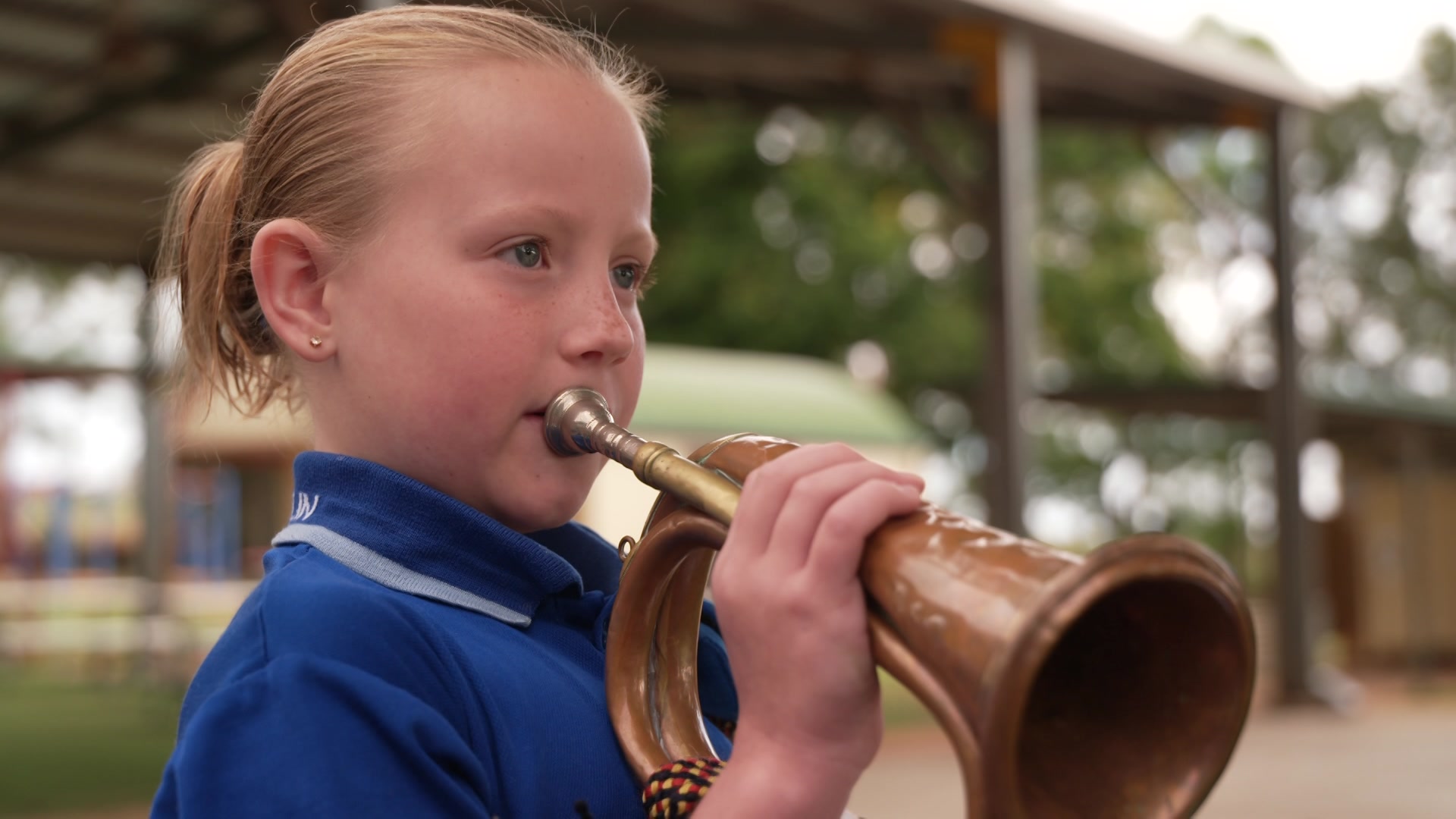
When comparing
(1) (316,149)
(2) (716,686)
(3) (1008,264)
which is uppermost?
(3) (1008,264)

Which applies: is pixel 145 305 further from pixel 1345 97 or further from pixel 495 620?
pixel 1345 97

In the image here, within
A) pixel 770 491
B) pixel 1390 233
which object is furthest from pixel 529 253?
pixel 1390 233

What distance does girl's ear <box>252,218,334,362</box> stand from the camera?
4.12 feet

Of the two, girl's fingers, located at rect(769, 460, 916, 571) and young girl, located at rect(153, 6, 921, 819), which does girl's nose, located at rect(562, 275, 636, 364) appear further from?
girl's fingers, located at rect(769, 460, 916, 571)

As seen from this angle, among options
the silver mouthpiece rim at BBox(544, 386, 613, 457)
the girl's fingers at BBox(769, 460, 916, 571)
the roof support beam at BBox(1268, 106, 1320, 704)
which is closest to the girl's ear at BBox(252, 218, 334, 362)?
the silver mouthpiece rim at BBox(544, 386, 613, 457)

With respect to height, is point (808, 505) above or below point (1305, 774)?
above

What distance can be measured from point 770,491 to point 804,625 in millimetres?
91

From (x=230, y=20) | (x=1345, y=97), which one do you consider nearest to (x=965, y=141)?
(x=230, y=20)

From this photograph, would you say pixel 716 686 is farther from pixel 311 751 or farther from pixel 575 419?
pixel 311 751

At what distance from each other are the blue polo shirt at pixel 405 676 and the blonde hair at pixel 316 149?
251 mm

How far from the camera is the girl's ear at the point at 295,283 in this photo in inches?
49.4

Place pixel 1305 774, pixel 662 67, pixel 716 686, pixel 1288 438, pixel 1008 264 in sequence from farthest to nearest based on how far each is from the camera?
1. pixel 1288 438
2. pixel 662 67
3. pixel 1008 264
4. pixel 1305 774
5. pixel 716 686

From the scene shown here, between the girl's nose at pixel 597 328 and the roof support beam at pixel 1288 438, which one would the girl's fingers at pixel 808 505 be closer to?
the girl's nose at pixel 597 328

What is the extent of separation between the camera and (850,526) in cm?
91
